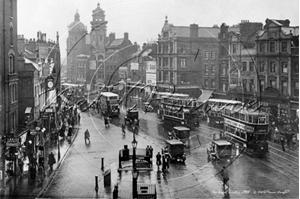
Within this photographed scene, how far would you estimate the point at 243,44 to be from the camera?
13.5 meters

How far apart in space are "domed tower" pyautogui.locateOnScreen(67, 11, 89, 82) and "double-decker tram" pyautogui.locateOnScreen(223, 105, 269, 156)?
223 inches

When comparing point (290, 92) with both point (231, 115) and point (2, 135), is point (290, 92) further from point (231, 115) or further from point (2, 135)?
point (2, 135)

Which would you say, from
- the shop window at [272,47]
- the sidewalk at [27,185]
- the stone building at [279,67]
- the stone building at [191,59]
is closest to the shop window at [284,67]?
the stone building at [279,67]

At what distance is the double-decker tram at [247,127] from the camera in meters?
14.1

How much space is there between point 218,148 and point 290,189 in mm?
2876

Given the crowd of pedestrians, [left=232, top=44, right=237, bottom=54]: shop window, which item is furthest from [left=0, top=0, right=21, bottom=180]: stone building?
the crowd of pedestrians

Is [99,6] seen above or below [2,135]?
above

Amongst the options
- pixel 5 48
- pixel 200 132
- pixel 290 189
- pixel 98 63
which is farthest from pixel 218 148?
pixel 5 48

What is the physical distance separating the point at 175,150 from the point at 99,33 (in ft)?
17.9

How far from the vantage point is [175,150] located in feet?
53.0

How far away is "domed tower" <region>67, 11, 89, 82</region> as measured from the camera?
47.4 feet

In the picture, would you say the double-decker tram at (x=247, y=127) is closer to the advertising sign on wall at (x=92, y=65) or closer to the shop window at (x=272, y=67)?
the shop window at (x=272, y=67)

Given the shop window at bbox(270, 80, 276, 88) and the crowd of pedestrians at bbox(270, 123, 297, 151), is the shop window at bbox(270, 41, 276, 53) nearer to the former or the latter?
the shop window at bbox(270, 80, 276, 88)

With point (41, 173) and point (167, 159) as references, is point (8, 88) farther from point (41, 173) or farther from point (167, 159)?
point (167, 159)
